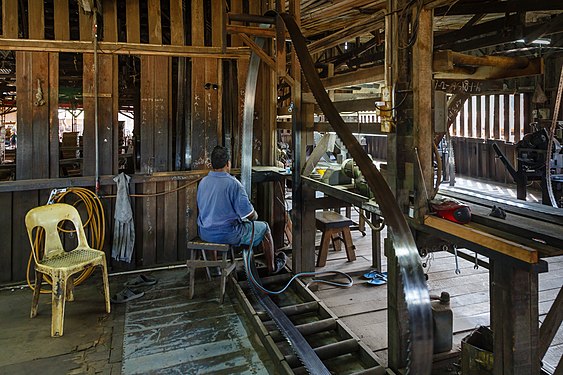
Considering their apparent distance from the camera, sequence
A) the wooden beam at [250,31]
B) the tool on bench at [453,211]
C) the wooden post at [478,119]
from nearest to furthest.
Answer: the tool on bench at [453,211], the wooden beam at [250,31], the wooden post at [478,119]

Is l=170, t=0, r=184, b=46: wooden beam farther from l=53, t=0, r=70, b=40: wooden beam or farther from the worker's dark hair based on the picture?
the worker's dark hair

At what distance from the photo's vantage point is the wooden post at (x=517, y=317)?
1.76 metres

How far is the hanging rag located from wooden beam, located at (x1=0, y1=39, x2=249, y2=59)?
1376mm

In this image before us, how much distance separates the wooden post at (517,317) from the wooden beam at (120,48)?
3859 millimetres

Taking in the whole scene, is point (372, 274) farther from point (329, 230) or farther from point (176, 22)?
point (176, 22)

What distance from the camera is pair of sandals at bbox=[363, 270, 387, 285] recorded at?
14.1 ft

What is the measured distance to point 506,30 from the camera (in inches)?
102

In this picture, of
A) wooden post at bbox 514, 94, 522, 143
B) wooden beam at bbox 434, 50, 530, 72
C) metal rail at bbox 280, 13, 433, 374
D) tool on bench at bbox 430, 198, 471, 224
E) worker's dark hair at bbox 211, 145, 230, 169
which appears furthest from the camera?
wooden post at bbox 514, 94, 522, 143

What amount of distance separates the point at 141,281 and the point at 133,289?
19 cm

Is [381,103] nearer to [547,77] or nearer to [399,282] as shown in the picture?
[399,282]

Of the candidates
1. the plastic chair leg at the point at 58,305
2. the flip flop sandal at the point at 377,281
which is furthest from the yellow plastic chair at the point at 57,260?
the flip flop sandal at the point at 377,281

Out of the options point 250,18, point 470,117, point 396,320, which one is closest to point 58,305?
point 396,320

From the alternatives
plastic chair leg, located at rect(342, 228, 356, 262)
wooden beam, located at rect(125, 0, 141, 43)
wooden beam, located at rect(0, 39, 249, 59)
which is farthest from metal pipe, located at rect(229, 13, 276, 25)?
plastic chair leg, located at rect(342, 228, 356, 262)

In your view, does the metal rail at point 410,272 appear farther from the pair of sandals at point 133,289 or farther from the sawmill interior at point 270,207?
the pair of sandals at point 133,289
